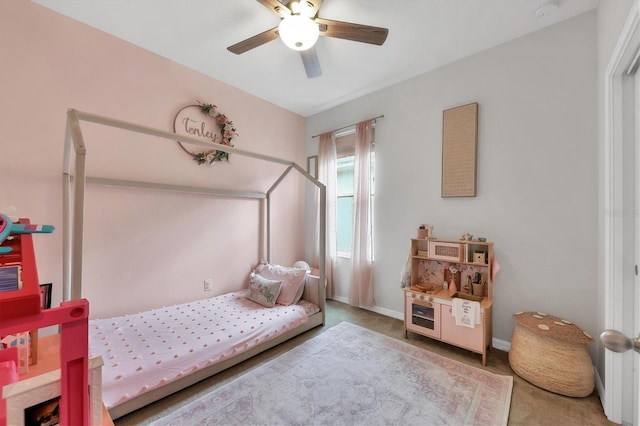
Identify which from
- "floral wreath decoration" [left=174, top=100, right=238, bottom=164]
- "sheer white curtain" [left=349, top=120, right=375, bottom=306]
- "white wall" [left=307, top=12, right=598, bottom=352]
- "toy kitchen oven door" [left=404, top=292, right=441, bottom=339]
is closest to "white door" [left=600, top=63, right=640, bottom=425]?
"white wall" [left=307, top=12, right=598, bottom=352]

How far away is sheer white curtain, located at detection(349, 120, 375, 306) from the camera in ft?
10.8

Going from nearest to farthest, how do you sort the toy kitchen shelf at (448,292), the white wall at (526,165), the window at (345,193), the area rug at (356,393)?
1. the area rug at (356,393)
2. the white wall at (526,165)
3. the toy kitchen shelf at (448,292)
4. the window at (345,193)

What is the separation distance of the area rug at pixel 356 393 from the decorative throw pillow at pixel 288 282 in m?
0.59

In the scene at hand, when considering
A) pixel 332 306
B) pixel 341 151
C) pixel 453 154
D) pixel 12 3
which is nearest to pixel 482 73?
pixel 453 154

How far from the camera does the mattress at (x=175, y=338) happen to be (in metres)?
1.65

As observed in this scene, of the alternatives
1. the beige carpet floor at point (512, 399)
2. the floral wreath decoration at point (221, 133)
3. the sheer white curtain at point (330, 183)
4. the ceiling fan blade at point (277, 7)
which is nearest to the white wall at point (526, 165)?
the beige carpet floor at point (512, 399)

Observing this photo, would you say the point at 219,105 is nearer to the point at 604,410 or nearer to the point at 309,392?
the point at 309,392

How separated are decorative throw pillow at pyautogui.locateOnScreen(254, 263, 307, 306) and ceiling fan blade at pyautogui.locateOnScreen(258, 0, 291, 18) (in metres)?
2.29

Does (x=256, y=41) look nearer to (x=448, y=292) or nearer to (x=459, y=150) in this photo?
(x=459, y=150)

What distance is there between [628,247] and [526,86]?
1.50 metres

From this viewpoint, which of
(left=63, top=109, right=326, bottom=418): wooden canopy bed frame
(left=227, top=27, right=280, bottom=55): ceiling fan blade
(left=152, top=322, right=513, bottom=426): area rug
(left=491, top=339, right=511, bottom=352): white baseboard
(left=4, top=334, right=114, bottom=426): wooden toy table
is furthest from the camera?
(left=491, top=339, right=511, bottom=352): white baseboard

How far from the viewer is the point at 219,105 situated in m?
3.13

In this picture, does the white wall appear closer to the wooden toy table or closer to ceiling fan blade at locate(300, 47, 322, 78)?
ceiling fan blade at locate(300, 47, 322, 78)

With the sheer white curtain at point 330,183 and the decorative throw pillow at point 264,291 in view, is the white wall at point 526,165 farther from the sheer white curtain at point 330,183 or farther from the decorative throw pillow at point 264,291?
the decorative throw pillow at point 264,291
